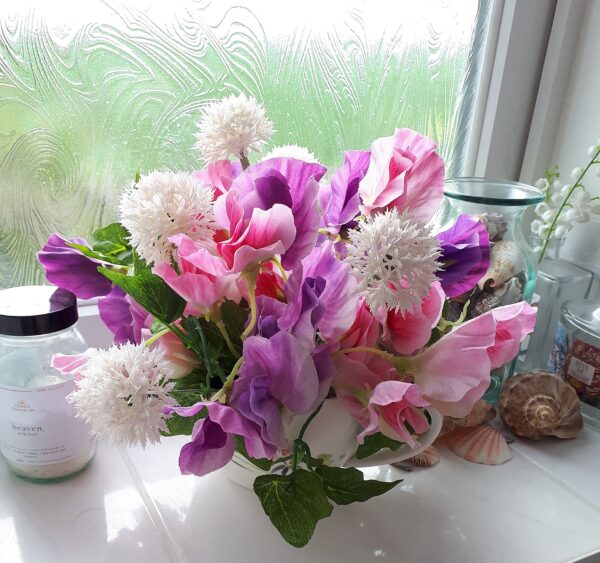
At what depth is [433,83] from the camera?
2.72 ft

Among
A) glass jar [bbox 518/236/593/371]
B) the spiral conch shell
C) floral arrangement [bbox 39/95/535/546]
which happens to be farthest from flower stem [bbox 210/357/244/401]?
glass jar [bbox 518/236/593/371]

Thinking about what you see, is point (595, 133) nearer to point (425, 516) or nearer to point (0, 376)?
point (425, 516)

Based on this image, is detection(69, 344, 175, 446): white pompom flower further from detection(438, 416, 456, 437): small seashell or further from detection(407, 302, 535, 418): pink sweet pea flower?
detection(438, 416, 456, 437): small seashell

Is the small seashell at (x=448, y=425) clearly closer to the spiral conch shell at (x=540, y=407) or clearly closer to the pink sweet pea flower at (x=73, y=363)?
the spiral conch shell at (x=540, y=407)

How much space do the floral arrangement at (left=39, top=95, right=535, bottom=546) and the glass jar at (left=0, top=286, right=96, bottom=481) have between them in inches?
1.9

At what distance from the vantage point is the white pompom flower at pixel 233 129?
0.44 m

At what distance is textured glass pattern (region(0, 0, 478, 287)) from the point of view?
60 centimetres

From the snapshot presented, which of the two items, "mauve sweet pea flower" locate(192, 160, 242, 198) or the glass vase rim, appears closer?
"mauve sweet pea flower" locate(192, 160, 242, 198)

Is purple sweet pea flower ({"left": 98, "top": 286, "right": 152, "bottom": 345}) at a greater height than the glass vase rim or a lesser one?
lesser

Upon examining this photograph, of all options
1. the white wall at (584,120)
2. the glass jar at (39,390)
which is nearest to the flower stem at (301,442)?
the glass jar at (39,390)

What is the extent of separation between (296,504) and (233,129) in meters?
0.26

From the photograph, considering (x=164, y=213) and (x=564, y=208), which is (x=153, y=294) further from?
(x=564, y=208)

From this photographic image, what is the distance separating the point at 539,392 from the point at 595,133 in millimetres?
378

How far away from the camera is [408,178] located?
42 centimetres
